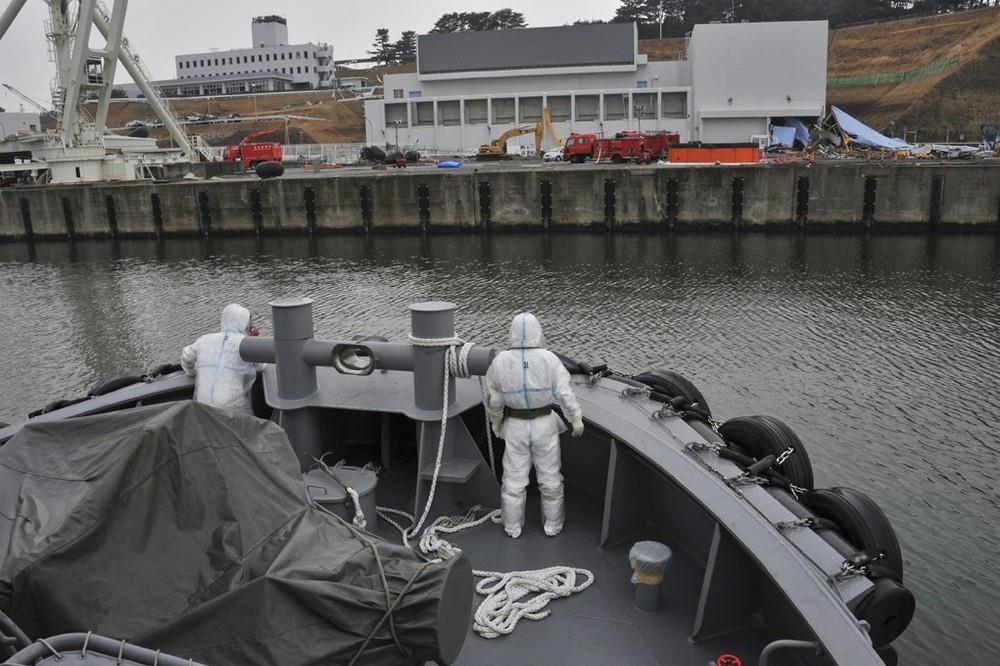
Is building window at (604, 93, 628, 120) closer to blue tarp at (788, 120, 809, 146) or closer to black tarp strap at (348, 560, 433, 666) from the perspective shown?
blue tarp at (788, 120, 809, 146)

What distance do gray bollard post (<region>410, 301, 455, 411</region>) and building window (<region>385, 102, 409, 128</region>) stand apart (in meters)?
62.2

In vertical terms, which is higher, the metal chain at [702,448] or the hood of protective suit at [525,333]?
the hood of protective suit at [525,333]

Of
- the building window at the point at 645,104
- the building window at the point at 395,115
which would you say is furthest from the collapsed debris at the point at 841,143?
the building window at the point at 395,115

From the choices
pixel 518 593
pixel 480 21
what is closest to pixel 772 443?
pixel 518 593

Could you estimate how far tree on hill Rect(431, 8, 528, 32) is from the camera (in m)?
120

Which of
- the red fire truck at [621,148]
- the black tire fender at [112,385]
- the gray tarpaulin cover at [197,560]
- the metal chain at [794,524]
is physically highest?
the red fire truck at [621,148]

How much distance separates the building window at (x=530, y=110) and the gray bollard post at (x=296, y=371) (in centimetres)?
5929

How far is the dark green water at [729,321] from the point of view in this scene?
976cm

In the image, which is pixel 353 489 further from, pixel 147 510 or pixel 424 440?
pixel 147 510

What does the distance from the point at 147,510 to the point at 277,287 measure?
22.7 metres

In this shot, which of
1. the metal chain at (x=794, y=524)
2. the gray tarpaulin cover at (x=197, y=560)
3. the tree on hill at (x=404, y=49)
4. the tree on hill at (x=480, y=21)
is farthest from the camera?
the tree on hill at (x=404, y=49)

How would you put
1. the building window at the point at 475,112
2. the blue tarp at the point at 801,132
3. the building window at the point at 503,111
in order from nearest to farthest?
the blue tarp at the point at 801,132
the building window at the point at 503,111
the building window at the point at 475,112

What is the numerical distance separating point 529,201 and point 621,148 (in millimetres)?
12258

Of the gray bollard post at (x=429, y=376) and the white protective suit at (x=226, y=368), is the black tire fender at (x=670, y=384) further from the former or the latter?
the white protective suit at (x=226, y=368)
